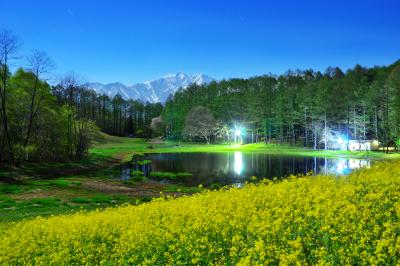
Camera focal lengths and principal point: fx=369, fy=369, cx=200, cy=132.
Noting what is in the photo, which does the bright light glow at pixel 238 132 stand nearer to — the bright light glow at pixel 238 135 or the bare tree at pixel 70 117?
the bright light glow at pixel 238 135

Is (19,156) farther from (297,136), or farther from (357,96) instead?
(297,136)

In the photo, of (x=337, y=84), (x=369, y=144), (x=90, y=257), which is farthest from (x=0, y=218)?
(x=337, y=84)

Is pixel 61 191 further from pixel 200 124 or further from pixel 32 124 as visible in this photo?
pixel 200 124

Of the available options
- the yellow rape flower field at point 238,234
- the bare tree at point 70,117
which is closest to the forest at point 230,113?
the bare tree at point 70,117

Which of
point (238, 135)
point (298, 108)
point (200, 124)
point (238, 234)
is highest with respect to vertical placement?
point (298, 108)

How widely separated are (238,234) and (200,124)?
145 m

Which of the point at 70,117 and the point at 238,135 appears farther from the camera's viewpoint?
the point at 238,135

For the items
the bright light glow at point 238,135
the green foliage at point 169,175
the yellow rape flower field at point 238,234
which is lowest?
the green foliage at point 169,175

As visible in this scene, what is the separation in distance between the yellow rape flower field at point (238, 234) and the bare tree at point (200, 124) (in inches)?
5453

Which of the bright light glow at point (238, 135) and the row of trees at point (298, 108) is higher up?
the row of trees at point (298, 108)

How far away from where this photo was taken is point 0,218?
22969mm

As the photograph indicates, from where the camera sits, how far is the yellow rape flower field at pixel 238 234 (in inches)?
320

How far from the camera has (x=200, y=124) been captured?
155 meters

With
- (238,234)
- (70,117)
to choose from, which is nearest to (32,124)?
(70,117)
